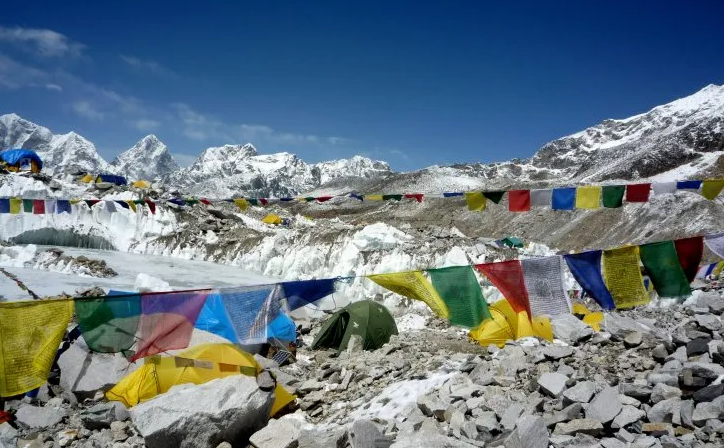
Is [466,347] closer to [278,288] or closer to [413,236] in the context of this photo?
[278,288]

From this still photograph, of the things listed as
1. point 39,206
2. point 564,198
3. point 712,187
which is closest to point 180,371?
point 564,198

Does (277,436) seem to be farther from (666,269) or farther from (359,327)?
(666,269)

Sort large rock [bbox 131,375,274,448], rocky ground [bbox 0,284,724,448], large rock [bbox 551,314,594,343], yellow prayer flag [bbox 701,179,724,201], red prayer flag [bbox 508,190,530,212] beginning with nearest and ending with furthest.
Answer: rocky ground [bbox 0,284,724,448], large rock [bbox 131,375,274,448], large rock [bbox 551,314,594,343], yellow prayer flag [bbox 701,179,724,201], red prayer flag [bbox 508,190,530,212]

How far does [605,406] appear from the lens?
→ 14.6 ft

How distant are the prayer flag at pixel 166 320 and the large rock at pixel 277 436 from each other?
237cm

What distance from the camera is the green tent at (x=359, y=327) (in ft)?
32.7

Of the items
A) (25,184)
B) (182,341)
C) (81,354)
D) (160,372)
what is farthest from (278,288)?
(25,184)

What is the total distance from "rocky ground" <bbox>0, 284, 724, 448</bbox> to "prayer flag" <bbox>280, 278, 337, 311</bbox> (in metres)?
1.30

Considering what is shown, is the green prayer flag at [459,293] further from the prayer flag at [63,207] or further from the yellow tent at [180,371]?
the prayer flag at [63,207]

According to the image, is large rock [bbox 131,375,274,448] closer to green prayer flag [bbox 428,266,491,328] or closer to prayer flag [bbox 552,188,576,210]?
green prayer flag [bbox 428,266,491,328]

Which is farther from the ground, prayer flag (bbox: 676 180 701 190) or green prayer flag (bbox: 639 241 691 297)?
prayer flag (bbox: 676 180 701 190)

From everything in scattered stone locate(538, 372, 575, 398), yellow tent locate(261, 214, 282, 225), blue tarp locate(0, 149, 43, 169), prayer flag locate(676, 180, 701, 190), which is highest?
blue tarp locate(0, 149, 43, 169)

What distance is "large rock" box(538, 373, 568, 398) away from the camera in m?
4.96

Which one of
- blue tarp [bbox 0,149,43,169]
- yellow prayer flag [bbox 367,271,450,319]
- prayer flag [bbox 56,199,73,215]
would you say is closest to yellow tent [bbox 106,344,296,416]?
yellow prayer flag [bbox 367,271,450,319]
